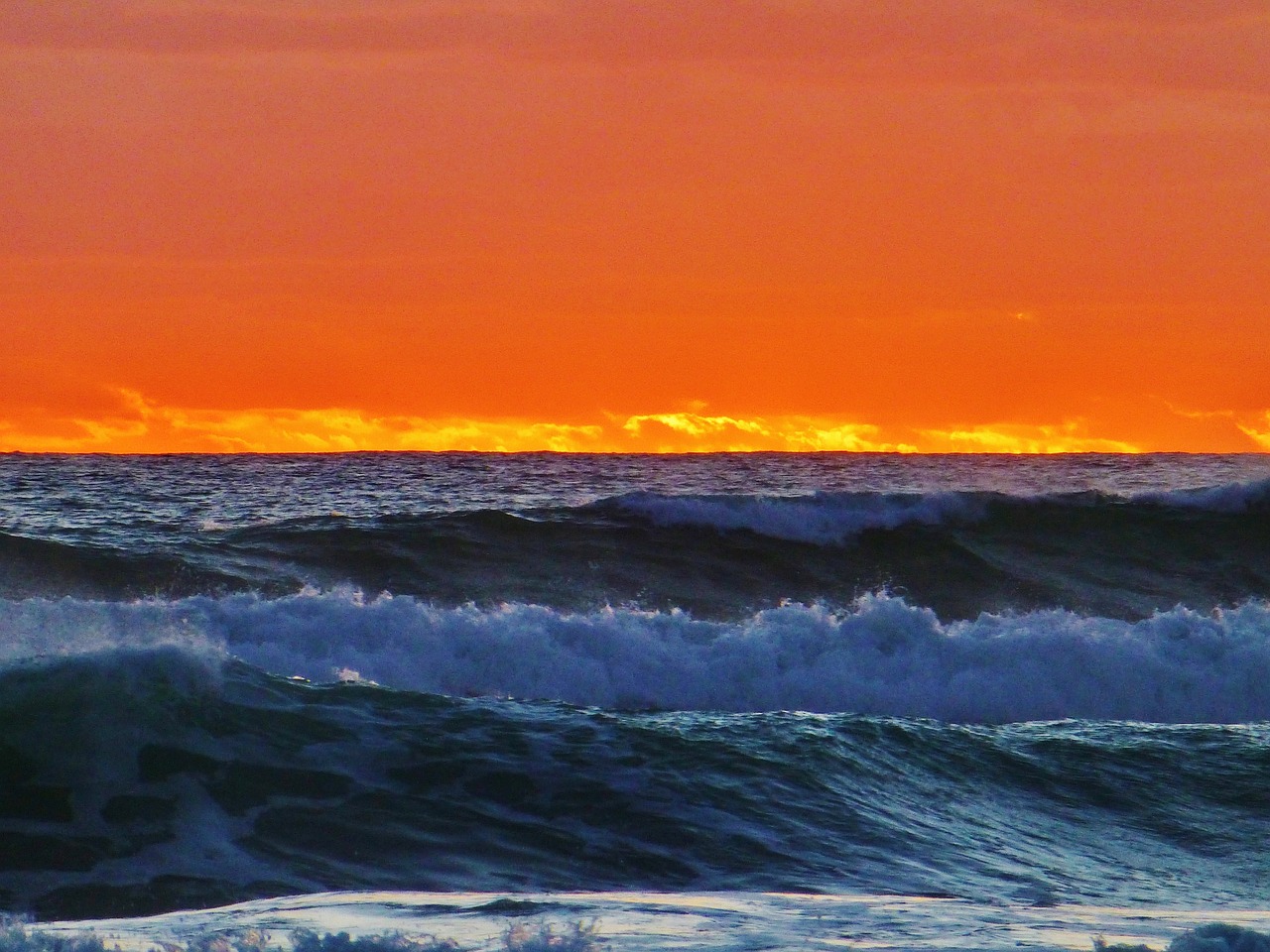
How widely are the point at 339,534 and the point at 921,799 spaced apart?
14473 millimetres

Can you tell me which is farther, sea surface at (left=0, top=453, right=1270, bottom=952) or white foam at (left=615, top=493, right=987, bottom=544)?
white foam at (left=615, top=493, right=987, bottom=544)

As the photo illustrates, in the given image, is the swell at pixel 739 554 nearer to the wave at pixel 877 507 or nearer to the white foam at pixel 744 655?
the wave at pixel 877 507

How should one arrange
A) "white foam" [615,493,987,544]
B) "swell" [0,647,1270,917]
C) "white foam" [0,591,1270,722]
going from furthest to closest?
"white foam" [615,493,987,544] < "white foam" [0,591,1270,722] < "swell" [0,647,1270,917]

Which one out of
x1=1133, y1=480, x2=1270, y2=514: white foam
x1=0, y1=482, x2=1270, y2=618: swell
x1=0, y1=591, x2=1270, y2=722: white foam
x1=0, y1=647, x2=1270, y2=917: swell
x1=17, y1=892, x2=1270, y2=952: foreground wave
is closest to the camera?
x1=17, y1=892, x2=1270, y2=952: foreground wave

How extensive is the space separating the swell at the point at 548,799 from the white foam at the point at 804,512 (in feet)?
44.0

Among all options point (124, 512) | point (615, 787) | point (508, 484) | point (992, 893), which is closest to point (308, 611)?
point (615, 787)

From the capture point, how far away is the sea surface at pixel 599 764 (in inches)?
286

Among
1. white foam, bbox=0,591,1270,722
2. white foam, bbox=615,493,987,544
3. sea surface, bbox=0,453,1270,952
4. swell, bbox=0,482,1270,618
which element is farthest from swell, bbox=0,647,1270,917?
white foam, bbox=615,493,987,544

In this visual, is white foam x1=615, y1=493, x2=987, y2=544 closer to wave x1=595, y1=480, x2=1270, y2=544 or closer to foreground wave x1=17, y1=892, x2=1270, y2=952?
wave x1=595, y1=480, x2=1270, y2=544

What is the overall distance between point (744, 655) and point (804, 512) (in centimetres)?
1152

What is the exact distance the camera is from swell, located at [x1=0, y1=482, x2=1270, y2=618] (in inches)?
819

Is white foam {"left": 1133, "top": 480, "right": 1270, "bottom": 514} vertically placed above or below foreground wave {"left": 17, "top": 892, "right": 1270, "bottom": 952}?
above

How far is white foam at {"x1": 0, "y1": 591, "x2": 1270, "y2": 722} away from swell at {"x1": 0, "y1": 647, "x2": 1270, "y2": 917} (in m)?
2.42

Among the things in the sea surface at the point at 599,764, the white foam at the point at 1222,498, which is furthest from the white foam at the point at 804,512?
the white foam at the point at 1222,498
